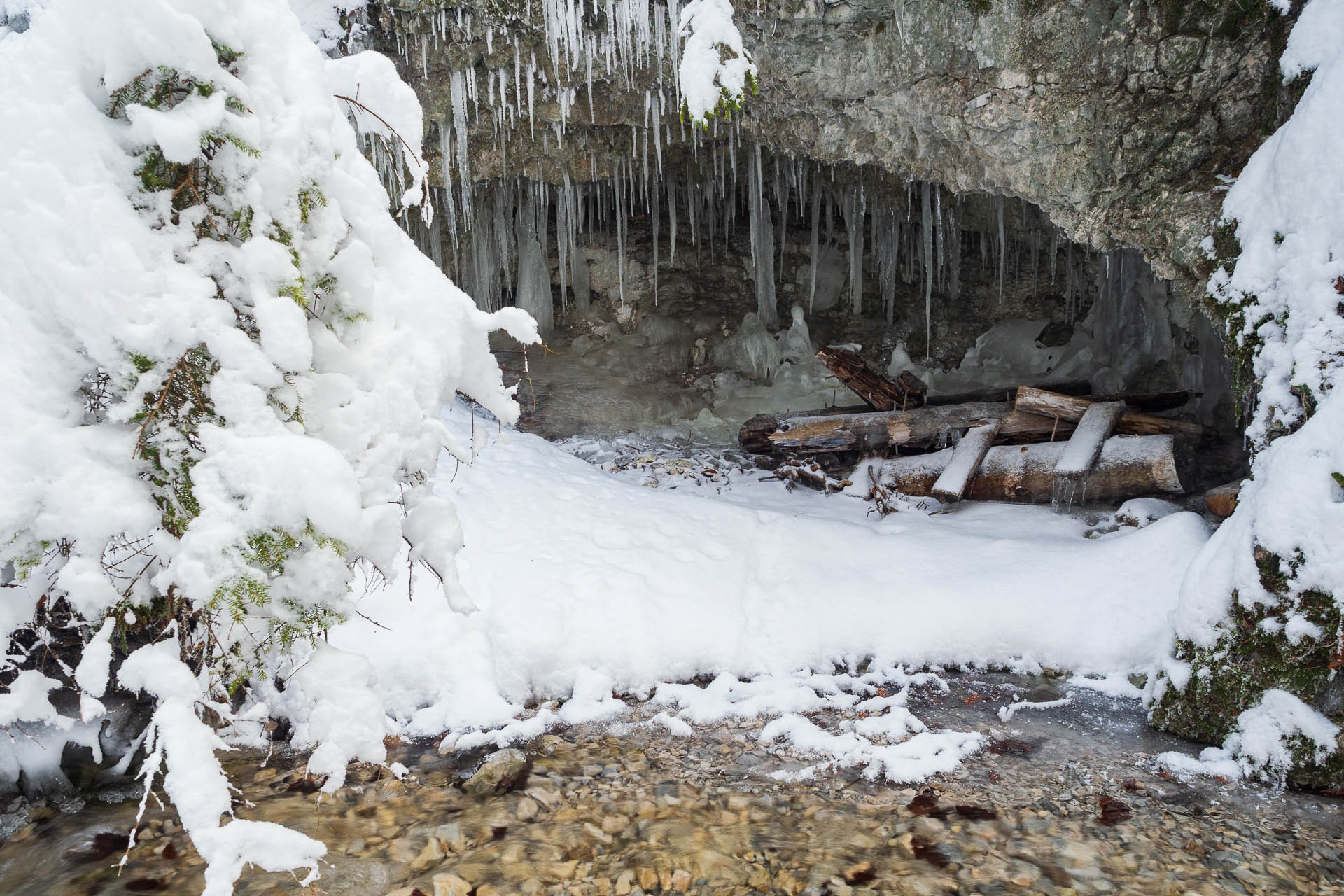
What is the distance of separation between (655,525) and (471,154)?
489cm

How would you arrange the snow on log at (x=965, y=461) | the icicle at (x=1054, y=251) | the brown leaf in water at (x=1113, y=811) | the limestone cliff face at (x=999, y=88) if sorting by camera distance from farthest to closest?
1. the icicle at (x=1054, y=251)
2. the snow on log at (x=965, y=461)
3. the limestone cliff face at (x=999, y=88)
4. the brown leaf in water at (x=1113, y=811)

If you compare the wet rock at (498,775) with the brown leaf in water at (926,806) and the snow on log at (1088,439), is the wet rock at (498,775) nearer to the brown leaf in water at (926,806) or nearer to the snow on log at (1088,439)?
the brown leaf in water at (926,806)

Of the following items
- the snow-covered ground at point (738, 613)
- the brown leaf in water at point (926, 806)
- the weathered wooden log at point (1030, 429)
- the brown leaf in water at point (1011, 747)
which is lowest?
the brown leaf in water at point (1011, 747)

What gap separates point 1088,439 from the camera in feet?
20.7

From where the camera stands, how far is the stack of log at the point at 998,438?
6129mm

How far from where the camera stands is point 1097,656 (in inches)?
172

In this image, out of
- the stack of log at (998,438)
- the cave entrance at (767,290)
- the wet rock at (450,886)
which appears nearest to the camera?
the wet rock at (450,886)

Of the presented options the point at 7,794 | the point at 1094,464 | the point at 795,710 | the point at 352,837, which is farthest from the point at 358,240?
the point at 1094,464

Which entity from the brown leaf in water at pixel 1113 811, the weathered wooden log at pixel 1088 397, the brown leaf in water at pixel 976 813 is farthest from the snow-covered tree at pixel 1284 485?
the weathered wooden log at pixel 1088 397

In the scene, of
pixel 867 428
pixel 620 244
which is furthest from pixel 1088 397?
pixel 620 244

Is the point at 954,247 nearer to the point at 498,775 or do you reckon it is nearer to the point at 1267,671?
the point at 1267,671

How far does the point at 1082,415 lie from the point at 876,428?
1.85 metres

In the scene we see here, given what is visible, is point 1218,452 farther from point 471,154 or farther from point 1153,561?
point 471,154

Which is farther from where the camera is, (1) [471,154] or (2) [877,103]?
(1) [471,154]
